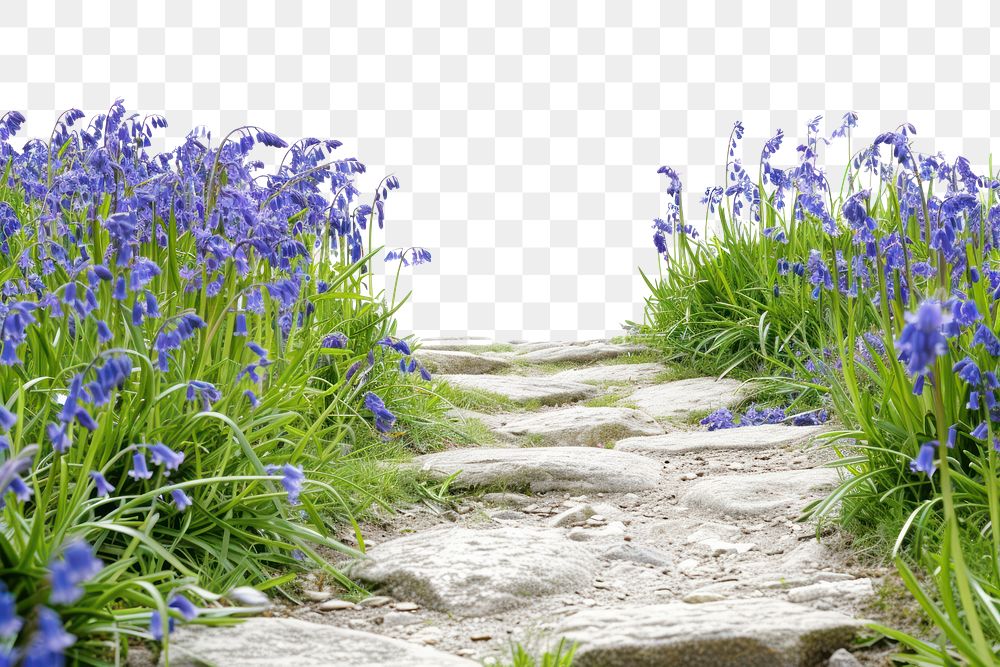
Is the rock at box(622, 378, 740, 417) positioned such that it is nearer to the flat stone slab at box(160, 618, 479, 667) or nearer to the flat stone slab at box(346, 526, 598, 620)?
the flat stone slab at box(346, 526, 598, 620)

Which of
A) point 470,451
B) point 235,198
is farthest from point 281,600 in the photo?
point 470,451

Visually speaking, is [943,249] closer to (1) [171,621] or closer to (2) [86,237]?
(1) [171,621]

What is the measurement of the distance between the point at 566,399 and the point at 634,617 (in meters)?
4.43

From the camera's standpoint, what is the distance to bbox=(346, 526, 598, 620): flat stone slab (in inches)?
114

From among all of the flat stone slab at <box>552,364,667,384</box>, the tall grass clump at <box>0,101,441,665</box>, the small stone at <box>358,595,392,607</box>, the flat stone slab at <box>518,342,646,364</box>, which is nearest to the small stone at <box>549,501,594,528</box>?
the tall grass clump at <box>0,101,441,665</box>

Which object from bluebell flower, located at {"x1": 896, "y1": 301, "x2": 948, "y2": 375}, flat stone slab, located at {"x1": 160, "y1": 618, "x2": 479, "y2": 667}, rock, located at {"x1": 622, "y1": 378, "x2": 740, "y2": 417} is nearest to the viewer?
bluebell flower, located at {"x1": 896, "y1": 301, "x2": 948, "y2": 375}

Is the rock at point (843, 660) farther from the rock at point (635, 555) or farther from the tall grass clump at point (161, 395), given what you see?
the tall grass clump at point (161, 395)

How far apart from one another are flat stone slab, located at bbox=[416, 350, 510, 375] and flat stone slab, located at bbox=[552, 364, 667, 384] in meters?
0.76

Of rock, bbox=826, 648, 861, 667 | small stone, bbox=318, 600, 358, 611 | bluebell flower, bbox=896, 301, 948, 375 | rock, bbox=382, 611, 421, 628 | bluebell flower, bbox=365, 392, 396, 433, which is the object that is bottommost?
rock, bbox=382, 611, 421, 628

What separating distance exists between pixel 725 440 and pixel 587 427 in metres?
0.84

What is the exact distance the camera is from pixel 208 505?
2.98 meters

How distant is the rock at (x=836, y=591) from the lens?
2766mm

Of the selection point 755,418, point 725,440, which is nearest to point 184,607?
point 725,440

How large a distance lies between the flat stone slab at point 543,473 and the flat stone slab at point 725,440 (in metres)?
0.60
